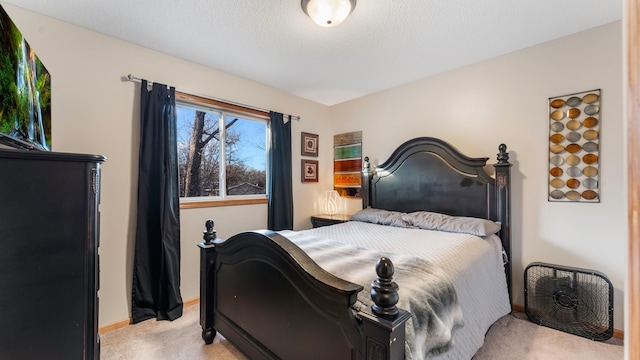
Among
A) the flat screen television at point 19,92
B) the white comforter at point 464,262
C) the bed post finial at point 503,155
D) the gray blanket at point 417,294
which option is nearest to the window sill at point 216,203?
the white comforter at point 464,262

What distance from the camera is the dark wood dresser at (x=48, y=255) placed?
899 millimetres

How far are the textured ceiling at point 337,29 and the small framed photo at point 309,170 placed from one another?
1328 mm

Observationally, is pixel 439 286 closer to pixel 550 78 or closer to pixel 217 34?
pixel 550 78

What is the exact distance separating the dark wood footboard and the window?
1040 millimetres

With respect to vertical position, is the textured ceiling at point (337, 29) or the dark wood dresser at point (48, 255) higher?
the textured ceiling at point (337, 29)

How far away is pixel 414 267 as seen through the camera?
59.9 inches

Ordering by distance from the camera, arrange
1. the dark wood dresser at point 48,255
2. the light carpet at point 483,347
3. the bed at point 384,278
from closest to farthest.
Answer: the dark wood dresser at point 48,255 → the bed at point 384,278 → the light carpet at point 483,347

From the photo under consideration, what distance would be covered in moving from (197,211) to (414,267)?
2267 mm

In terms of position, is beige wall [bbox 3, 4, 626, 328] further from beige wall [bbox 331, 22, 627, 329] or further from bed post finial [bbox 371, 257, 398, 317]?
bed post finial [bbox 371, 257, 398, 317]

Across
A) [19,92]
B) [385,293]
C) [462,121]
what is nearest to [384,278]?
[385,293]

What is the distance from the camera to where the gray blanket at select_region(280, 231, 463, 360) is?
1196 mm

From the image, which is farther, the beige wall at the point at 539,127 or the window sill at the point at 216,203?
the window sill at the point at 216,203

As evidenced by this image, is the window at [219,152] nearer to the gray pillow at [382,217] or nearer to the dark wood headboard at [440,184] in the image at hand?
the gray pillow at [382,217]

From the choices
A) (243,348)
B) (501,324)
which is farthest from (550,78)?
(243,348)
